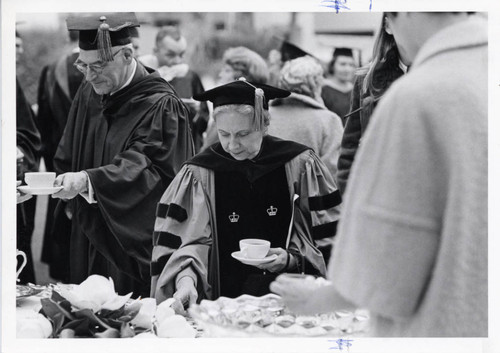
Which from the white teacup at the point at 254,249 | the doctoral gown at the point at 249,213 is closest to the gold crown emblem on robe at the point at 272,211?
the doctoral gown at the point at 249,213

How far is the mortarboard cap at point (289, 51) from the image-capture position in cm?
233

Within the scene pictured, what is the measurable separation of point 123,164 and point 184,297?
1.70 feet

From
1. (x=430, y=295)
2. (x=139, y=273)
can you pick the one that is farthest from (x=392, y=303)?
(x=139, y=273)

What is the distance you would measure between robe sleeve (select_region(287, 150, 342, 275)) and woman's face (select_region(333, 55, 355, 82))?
307 mm

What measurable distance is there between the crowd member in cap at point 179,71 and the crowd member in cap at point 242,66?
0.34ft

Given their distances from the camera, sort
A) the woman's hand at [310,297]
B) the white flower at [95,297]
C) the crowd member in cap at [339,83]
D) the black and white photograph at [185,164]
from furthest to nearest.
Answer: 1. the crowd member in cap at [339,83]
2. the black and white photograph at [185,164]
3. the white flower at [95,297]
4. the woman's hand at [310,297]

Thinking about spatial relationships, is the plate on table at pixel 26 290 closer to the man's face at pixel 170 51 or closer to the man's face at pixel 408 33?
the man's face at pixel 170 51

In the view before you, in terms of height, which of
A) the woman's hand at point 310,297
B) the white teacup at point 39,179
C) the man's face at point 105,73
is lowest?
the woman's hand at point 310,297

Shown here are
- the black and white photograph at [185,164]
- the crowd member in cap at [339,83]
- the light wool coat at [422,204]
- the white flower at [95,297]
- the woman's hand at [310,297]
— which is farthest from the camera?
A: the crowd member in cap at [339,83]

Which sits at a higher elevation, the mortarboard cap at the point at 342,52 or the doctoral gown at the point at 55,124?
the mortarboard cap at the point at 342,52

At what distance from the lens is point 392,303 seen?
1.54 m

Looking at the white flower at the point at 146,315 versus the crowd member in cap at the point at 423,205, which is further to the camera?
the white flower at the point at 146,315

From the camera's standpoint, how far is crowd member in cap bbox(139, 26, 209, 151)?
233 centimetres

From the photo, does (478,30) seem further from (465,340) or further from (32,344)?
(32,344)
